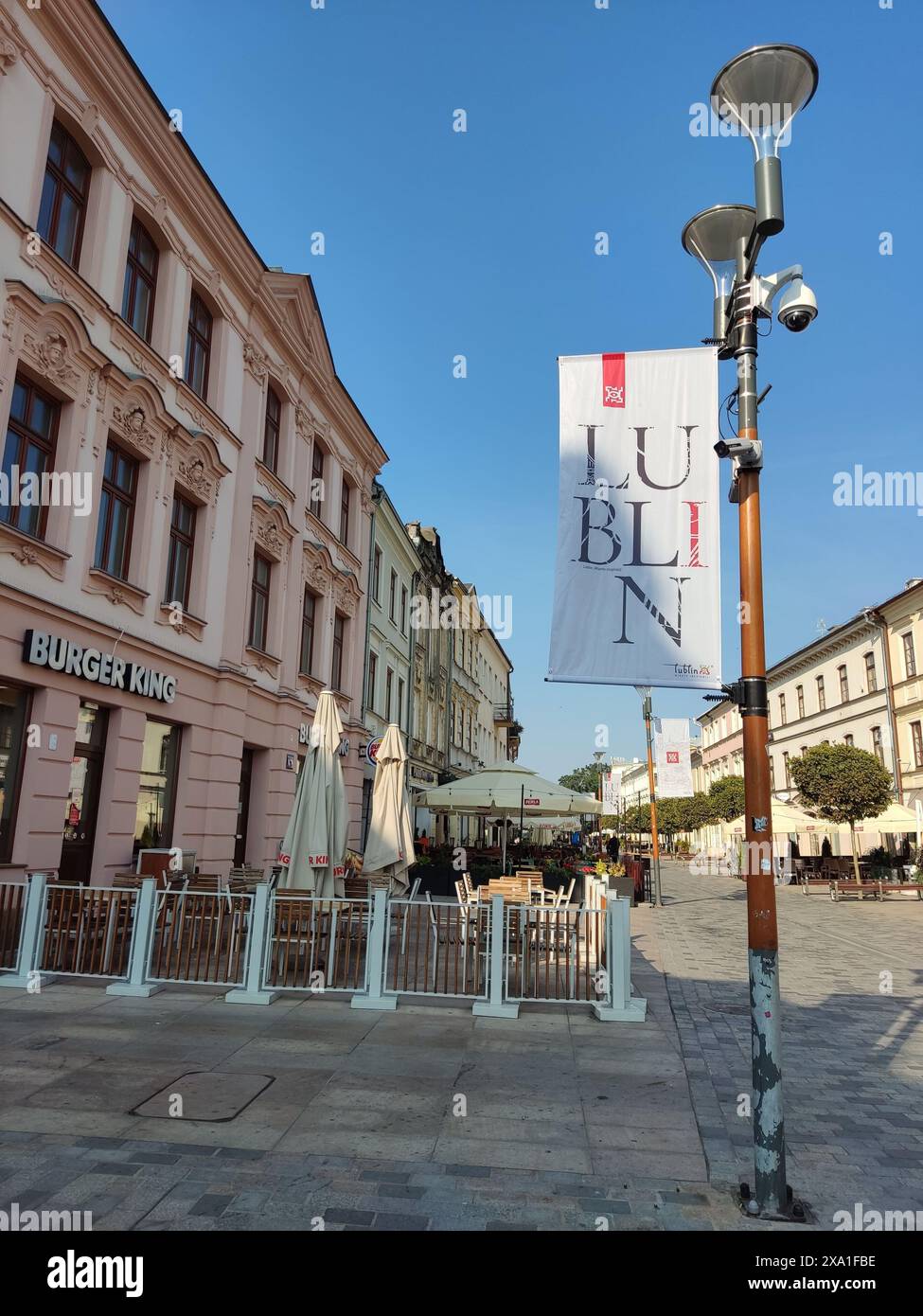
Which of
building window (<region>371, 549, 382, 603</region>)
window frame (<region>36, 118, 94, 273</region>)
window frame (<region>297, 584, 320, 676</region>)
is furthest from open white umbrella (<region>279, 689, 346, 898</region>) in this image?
building window (<region>371, 549, 382, 603</region>)

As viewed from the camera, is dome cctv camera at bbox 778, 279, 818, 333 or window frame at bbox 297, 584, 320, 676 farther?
window frame at bbox 297, 584, 320, 676

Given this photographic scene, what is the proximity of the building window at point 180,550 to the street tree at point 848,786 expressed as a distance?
77.2 feet

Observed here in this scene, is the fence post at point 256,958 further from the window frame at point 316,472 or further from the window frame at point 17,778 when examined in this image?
the window frame at point 316,472

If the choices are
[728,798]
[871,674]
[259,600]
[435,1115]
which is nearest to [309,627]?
[259,600]

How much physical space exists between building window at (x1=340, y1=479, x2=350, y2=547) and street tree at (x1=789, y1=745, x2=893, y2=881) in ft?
61.3

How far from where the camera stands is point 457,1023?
7.59m

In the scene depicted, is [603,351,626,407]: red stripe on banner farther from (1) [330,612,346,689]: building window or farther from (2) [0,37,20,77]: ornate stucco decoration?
(1) [330,612,346,689]: building window

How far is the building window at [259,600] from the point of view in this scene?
1745 centimetres

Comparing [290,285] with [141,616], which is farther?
[290,285]

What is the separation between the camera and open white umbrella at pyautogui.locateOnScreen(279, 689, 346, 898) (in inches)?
390

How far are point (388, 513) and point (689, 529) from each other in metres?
22.5

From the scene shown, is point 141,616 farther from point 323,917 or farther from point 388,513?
point 388,513

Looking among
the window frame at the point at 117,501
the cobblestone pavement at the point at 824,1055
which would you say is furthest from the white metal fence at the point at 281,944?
the window frame at the point at 117,501
